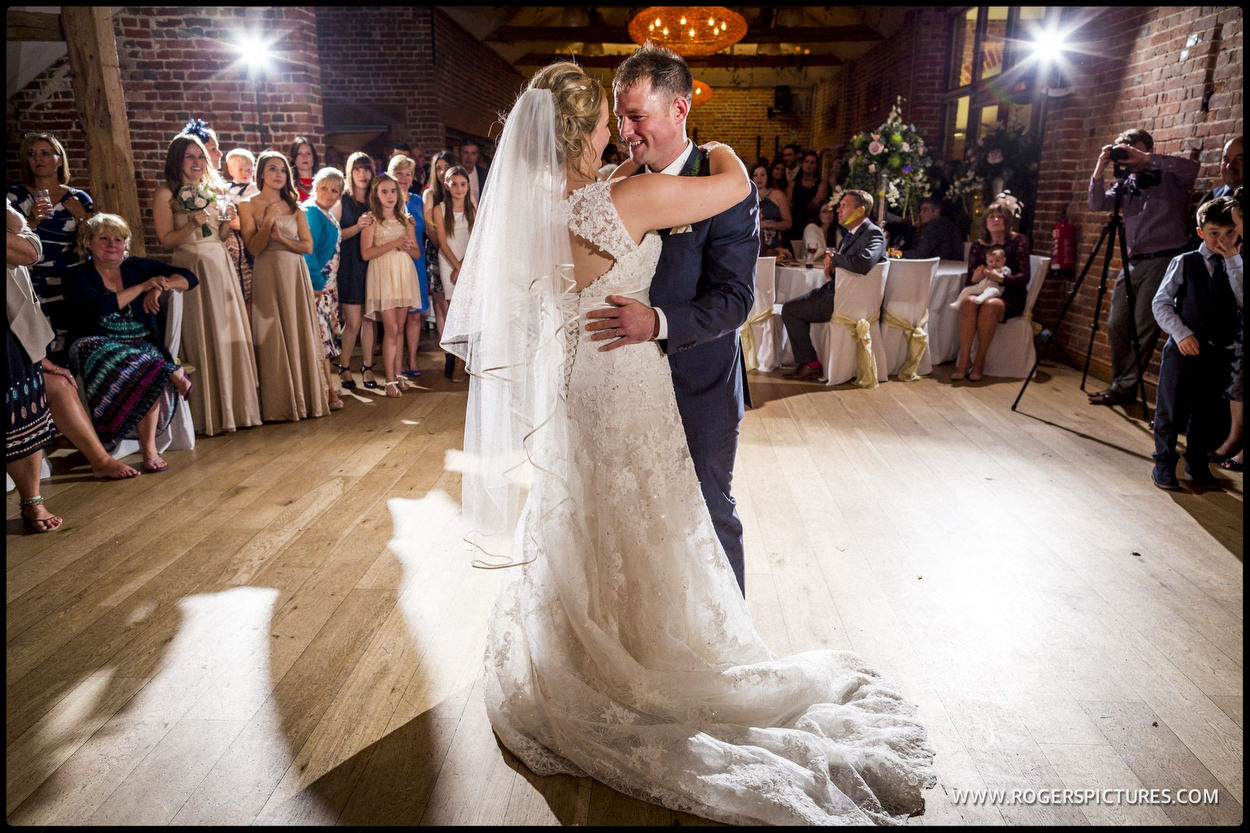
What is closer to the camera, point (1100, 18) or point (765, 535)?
point (765, 535)

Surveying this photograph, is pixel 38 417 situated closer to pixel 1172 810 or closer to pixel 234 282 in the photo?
pixel 234 282

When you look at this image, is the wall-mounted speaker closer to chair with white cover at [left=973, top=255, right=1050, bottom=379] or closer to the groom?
chair with white cover at [left=973, top=255, right=1050, bottom=379]

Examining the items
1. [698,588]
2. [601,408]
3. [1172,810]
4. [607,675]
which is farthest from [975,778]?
[601,408]

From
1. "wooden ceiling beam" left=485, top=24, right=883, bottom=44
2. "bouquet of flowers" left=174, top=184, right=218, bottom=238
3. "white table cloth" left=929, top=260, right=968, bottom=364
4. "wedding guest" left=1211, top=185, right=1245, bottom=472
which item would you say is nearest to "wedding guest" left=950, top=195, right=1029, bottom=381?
"white table cloth" left=929, top=260, right=968, bottom=364

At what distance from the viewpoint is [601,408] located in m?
1.92

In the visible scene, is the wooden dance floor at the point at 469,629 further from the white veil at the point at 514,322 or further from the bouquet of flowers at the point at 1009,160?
the bouquet of flowers at the point at 1009,160

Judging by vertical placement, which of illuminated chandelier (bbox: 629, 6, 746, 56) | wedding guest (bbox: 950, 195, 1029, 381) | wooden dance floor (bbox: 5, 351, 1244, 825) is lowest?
wooden dance floor (bbox: 5, 351, 1244, 825)

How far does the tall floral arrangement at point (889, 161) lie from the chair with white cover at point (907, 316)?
1.10 meters

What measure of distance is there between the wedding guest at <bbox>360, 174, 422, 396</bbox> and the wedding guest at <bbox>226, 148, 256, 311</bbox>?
77 cm

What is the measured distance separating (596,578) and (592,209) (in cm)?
87

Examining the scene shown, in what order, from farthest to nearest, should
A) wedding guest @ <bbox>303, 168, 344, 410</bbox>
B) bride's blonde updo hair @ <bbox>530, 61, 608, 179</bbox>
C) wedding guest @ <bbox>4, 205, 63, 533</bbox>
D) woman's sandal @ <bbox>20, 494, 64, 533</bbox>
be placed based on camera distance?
wedding guest @ <bbox>303, 168, 344, 410</bbox>
woman's sandal @ <bbox>20, 494, 64, 533</bbox>
wedding guest @ <bbox>4, 205, 63, 533</bbox>
bride's blonde updo hair @ <bbox>530, 61, 608, 179</bbox>

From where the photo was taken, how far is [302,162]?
19.3 ft

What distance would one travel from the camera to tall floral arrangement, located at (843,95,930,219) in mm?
6539

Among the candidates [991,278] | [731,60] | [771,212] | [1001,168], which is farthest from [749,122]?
[991,278]
